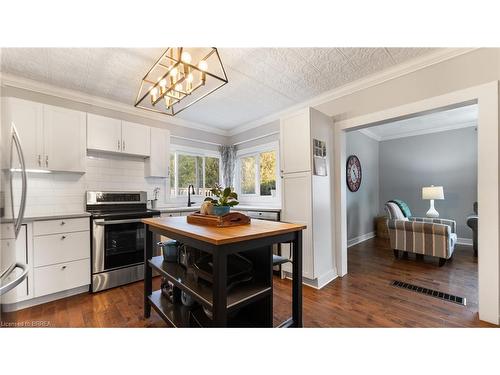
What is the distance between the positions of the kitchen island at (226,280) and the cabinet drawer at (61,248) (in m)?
1.13

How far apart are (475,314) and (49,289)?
13.2 feet

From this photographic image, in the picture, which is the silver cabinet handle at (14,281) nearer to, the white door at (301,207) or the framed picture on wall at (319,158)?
the white door at (301,207)

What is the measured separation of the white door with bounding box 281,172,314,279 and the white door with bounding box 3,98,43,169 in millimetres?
2853

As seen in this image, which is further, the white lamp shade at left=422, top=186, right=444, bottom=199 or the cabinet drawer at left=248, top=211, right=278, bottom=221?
the white lamp shade at left=422, top=186, right=444, bottom=199

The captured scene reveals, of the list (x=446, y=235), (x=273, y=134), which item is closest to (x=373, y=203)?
(x=446, y=235)

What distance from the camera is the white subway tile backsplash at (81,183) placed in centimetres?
259

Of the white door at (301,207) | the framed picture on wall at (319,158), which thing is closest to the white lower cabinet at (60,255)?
the white door at (301,207)

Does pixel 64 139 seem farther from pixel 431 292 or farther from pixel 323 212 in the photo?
pixel 431 292

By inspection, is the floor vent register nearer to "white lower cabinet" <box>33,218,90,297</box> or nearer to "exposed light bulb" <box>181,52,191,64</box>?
"exposed light bulb" <box>181,52,191,64</box>

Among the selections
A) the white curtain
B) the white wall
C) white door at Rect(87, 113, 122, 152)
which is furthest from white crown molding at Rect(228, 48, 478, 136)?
white door at Rect(87, 113, 122, 152)

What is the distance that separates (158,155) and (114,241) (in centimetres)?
139

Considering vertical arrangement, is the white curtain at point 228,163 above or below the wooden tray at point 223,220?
above

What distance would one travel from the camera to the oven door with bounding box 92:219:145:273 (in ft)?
8.27
